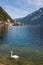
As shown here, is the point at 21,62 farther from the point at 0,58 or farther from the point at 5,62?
the point at 0,58

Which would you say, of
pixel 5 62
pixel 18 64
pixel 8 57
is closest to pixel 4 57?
pixel 8 57

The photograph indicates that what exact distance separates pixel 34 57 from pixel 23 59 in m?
2.78

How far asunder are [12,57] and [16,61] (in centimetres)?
224

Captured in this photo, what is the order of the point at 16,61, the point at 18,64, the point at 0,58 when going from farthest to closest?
the point at 0,58, the point at 16,61, the point at 18,64

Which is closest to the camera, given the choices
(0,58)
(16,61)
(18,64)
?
(18,64)

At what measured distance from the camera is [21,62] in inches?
1264

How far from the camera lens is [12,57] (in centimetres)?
3488

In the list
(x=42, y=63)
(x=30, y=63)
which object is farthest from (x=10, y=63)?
(x=42, y=63)

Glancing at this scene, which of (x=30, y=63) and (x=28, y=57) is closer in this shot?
(x=30, y=63)

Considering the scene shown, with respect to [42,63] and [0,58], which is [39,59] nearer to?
[42,63]

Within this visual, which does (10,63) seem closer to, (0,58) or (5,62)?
(5,62)

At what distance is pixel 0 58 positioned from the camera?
116 feet

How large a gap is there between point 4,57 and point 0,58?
3.10 ft

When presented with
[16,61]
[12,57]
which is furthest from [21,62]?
[12,57]
